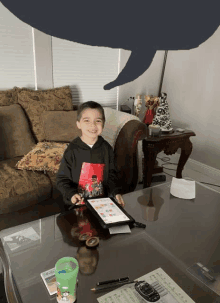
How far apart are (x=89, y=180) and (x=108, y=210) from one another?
10.0 inches

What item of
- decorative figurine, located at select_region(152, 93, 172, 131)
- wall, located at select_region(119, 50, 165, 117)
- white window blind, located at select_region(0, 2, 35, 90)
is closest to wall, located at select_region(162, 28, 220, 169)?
wall, located at select_region(119, 50, 165, 117)

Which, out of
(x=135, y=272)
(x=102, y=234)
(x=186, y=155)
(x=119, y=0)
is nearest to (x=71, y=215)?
(x=102, y=234)

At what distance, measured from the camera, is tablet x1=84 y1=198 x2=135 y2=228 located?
1039mm

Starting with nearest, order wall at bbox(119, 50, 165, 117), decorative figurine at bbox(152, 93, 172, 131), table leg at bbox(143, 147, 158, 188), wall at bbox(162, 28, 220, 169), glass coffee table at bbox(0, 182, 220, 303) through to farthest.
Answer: glass coffee table at bbox(0, 182, 220, 303), table leg at bbox(143, 147, 158, 188), decorative figurine at bbox(152, 93, 172, 131), wall at bbox(162, 28, 220, 169), wall at bbox(119, 50, 165, 117)

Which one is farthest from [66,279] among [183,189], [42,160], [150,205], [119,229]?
[42,160]

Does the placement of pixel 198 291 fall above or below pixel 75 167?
below

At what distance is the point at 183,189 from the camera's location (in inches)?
54.7

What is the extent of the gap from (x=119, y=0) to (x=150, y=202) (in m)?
1.05

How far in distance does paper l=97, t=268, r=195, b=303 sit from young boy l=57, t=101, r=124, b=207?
0.47 metres

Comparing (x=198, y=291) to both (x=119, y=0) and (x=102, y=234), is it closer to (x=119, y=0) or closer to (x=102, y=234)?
(x=102, y=234)

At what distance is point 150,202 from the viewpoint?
1321 millimetres

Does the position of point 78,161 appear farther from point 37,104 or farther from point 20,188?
point 37,104

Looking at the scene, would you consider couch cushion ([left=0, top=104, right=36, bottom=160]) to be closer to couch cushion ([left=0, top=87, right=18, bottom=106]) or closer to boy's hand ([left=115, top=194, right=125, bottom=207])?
couch cushion ([left=0, top=87, right=18, bottom=106])

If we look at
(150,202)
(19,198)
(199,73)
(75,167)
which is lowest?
(19,198)
